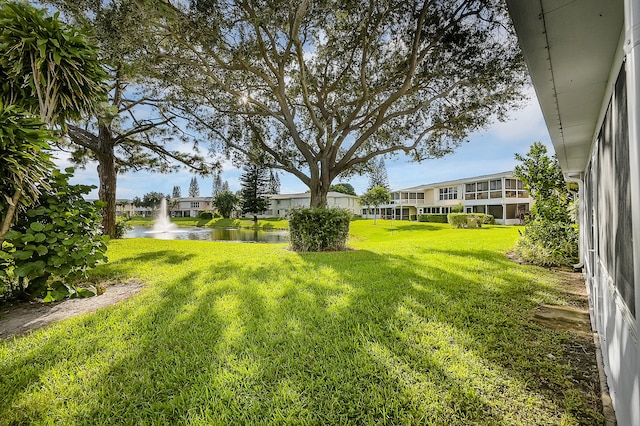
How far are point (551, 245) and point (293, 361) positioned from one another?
7.75m

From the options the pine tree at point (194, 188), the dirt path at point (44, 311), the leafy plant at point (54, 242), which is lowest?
the dirt path at point (44, 311)

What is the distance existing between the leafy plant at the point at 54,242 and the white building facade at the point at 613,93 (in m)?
5.11

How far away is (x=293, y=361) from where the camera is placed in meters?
2.45

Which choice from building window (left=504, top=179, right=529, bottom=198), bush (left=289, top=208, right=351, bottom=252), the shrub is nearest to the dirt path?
bush (left=289, top=208, right=351, bottom=252)

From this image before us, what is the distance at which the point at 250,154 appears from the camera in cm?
1274

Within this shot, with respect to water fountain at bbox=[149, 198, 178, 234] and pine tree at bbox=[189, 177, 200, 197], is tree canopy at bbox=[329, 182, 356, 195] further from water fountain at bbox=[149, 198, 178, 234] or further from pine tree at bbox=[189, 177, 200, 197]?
pine tree at bbox=[189, 177, 200, 197]

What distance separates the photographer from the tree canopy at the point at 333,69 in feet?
24.4

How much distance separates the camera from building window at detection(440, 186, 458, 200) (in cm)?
3212

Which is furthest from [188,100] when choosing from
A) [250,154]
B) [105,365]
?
[105,365]

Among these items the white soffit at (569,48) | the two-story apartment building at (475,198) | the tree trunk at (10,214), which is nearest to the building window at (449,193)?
the two-story apartment building at (475,198)

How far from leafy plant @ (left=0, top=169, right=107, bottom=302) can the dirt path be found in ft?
0.51

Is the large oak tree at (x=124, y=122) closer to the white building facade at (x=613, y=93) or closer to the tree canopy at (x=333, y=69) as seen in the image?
the tree canopy at (x=333, y=69)

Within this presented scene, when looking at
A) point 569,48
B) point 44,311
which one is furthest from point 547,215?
point 44,311

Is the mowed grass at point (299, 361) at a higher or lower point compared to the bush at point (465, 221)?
lower
